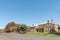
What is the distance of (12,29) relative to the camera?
63.8 metres

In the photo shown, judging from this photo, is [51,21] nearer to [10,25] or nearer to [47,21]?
[47,21]

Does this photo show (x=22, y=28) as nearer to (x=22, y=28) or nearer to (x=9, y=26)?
(x=22, y=28)

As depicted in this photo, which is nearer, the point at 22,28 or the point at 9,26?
the point at 22,28

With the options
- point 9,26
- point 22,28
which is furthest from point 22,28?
point 9,26

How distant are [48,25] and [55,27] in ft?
13.1

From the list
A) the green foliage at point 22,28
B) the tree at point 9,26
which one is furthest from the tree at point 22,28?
the tree at point 9,26

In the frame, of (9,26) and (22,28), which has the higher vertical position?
(9,26)

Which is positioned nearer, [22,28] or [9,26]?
[22,28]

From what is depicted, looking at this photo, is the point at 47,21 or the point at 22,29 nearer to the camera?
the point at 22,29

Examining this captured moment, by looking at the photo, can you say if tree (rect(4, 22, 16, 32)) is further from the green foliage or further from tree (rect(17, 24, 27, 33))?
the green foliage

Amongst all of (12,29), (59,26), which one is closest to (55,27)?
(59,26)

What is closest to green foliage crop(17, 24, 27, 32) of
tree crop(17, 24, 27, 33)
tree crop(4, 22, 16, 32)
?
tree crop(17, 24, 27, 33)

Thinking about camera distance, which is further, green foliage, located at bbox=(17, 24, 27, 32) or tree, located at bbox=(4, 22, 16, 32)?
tree, located at bbox=(4, 22, 16, 32)

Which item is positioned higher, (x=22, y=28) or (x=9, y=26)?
(x=9, y=26)
